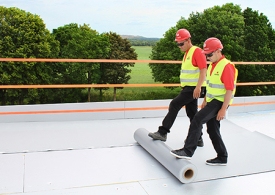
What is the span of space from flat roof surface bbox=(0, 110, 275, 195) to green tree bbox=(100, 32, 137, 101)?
27.4 m

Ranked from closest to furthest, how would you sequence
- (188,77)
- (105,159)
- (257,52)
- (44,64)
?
(105,159), (188,77), (44,64), (257,52)

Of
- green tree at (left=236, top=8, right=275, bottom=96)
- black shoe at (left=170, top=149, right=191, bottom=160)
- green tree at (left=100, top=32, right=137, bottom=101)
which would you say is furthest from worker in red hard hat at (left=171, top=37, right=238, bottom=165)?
green tree at (left=236, top=8, right=275, bottom=96)

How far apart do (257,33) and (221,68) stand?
34681 mm

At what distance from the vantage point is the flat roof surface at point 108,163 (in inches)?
133

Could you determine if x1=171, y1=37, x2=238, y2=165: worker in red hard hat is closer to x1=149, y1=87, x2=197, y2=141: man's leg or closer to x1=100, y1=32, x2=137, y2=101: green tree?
x1=149, y1=87, x2=197, y2=141: man's leg

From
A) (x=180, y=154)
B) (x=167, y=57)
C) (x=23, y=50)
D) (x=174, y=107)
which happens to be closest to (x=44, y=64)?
(x=23, y=50)

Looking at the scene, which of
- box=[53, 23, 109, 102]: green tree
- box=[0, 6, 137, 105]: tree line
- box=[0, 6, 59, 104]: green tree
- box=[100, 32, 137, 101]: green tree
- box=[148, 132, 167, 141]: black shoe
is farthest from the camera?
box=[100, 32, 137, 101]: green tree

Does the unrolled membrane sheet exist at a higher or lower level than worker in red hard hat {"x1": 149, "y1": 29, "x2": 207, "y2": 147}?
lower

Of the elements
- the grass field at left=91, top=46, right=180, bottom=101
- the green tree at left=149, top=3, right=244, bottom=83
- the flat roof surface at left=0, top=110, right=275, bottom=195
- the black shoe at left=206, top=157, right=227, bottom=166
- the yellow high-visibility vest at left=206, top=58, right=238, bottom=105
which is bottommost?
the grass field at left=91, top=46, right=180, bottom=101

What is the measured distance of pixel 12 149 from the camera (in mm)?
4496

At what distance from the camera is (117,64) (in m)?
33.0

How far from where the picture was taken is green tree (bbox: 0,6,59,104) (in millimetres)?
28812

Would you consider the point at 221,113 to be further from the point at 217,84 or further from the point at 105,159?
the point at 105,159

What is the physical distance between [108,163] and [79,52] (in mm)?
33632
